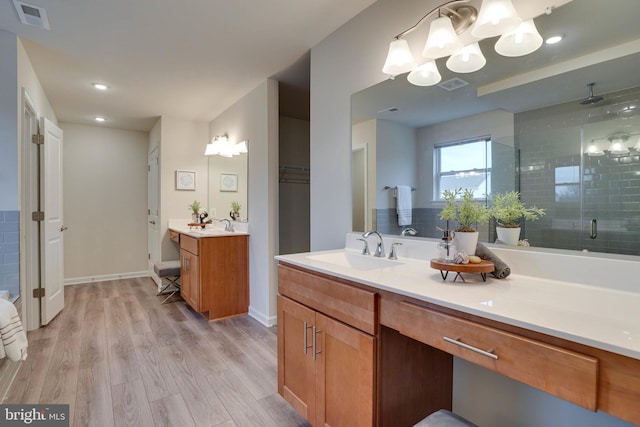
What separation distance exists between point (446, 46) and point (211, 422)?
2.23m

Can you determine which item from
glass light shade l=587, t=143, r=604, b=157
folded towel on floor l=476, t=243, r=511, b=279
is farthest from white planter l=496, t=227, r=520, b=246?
glass light shade l=587, t=143, r=604, b=157

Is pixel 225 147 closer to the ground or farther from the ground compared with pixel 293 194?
farther from the ground

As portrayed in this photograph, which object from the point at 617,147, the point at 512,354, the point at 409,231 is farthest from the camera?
the point at 409,231

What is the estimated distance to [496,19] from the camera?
124cm

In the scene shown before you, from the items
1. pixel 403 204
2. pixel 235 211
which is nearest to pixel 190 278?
pixel 235 211

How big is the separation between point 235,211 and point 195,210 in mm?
818

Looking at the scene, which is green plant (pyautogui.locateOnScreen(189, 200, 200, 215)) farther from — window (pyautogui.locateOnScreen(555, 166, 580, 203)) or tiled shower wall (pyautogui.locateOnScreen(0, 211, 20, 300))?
window (pyautogui.locateOnScreen(555, 166, 580, 203))

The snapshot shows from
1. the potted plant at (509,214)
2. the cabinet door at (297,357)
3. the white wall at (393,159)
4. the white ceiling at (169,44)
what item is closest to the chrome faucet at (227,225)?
the white ceiling at (169,44)

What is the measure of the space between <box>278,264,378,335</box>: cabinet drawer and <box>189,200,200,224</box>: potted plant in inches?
113

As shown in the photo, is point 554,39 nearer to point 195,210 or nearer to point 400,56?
point 400,56

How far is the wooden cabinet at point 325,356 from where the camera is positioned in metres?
1.21

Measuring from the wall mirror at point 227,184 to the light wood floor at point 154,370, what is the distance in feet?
4.22

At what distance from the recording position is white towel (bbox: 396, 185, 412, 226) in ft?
5.73

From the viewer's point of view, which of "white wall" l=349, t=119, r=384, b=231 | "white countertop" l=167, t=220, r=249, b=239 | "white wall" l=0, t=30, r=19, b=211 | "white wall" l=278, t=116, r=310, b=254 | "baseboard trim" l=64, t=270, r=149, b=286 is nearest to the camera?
"white wall" l=349, t=119, r=384, b=231
